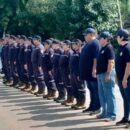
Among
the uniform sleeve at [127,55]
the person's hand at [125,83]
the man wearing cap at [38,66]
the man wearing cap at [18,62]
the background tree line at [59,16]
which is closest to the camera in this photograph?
the person's hand at [125,83]

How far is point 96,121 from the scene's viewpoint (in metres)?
11.9

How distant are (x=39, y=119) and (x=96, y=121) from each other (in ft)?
4.62

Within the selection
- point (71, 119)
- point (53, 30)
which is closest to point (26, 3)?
point (53, 30)

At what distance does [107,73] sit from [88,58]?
1.29m

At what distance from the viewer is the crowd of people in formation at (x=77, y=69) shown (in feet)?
36.5

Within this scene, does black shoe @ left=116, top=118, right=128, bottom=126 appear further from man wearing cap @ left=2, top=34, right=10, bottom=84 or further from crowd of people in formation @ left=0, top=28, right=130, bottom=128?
man wearing cap @ left=2, top=34, right=10, bottom=84

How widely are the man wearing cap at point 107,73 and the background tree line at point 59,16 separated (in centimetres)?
2106

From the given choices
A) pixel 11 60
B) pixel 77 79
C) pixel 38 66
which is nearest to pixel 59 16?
pixel 11 60

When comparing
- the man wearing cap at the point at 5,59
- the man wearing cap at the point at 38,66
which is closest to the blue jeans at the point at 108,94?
the man wearing cap at the point at 38,66

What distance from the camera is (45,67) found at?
1622cm

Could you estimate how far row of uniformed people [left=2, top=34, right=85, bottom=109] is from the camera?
45.9 ft

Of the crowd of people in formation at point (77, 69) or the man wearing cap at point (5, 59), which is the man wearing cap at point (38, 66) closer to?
the crowd of people in formation at point (77, 69)

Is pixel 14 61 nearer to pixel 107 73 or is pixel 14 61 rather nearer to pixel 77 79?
pixel 77 79

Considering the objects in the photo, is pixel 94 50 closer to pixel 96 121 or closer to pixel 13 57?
pixel 96 121
